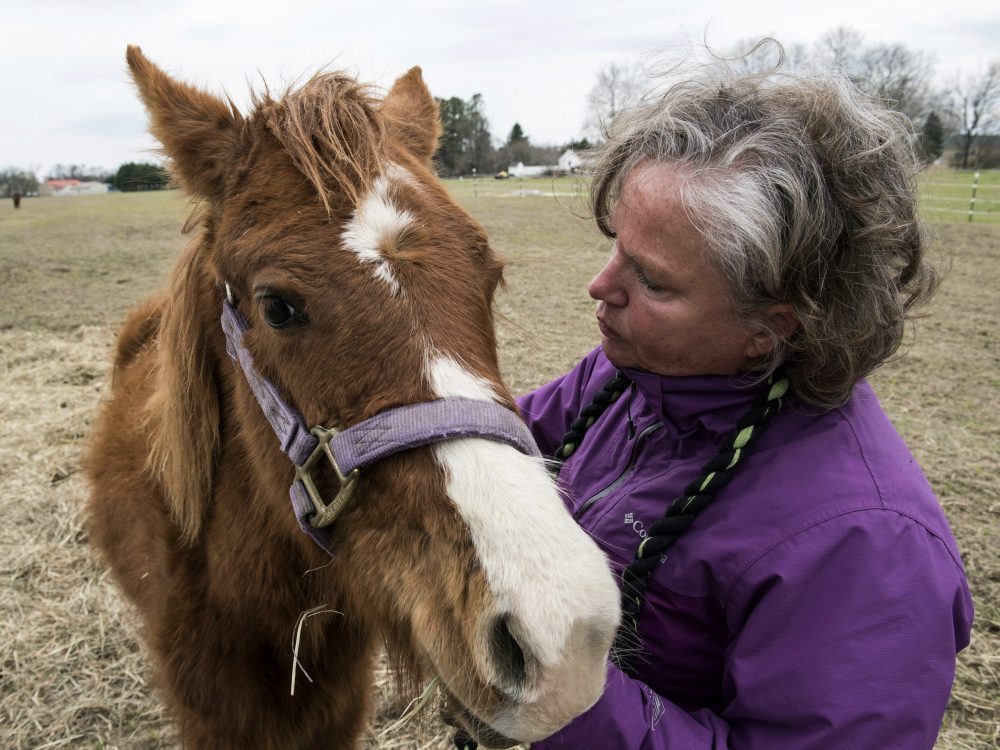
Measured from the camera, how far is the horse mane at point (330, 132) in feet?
5.21

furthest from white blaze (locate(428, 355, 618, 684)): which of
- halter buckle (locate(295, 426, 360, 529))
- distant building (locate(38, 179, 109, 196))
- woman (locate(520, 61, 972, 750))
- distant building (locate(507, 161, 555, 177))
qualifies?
distant building (locate(38, 179, 109, 196))

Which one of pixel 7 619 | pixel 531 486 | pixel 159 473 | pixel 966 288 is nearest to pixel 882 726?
pixel 531 486

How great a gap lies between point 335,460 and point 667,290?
858 mm

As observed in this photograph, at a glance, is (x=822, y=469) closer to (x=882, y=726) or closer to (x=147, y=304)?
(x=882, y=726)

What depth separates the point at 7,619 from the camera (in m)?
3.53

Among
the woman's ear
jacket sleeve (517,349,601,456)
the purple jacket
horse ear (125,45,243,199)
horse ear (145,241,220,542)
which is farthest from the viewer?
jacket sleeve (517,349,601,456)

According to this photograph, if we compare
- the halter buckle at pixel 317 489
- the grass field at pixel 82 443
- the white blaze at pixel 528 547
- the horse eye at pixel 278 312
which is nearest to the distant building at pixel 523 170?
the grass field at pixel 82 443

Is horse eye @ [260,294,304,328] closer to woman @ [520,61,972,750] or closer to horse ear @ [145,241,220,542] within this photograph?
horse ear @ [145,241,220,542]

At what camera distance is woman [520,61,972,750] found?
1.22 m

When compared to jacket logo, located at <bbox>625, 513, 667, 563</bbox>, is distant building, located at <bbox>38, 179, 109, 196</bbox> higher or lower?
higher

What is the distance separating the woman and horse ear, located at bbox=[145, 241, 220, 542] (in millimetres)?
1218

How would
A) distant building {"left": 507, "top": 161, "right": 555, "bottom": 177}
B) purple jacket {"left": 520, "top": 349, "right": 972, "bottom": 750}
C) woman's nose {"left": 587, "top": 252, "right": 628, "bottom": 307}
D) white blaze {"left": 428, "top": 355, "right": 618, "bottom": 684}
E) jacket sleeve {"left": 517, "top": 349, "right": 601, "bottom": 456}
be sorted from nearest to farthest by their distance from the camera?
1. white blaze {"left": 428, "top": 355, "right": 618, "bottom": 684}
2. purple jacket {"left": 520, "top": 349, "right": 972, "bottom": 750}
3. woman's nose {"left": 587, "top": 252, "right": 628, "bottom": 307}
4. jacket sleeve {"left": 517, "top": 349, "right": 601, "bottom": 456}
5. distant building {"left": 507, "top": 161, "right": 555, "bottom": 177}

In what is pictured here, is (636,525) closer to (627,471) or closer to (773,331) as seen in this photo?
(627,471)

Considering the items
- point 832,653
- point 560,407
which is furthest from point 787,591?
point 560,407
